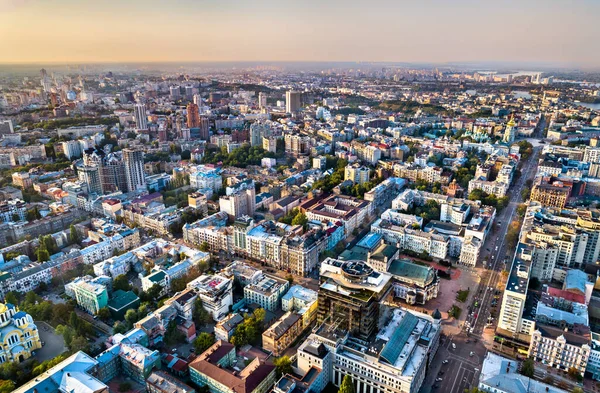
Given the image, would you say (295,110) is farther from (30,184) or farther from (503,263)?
(503,263)

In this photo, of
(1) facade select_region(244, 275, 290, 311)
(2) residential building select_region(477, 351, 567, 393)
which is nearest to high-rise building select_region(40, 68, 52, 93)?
(1) facade select_region(244, 275, 290, 311)

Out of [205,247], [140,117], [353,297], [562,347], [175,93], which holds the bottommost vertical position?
[205,247]

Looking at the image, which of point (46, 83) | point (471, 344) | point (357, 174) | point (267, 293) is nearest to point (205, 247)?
point (267, 293)

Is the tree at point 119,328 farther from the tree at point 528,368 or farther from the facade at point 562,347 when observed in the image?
the facade at point 562,347

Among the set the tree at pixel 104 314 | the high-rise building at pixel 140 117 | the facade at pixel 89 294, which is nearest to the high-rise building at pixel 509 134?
the high-rise building at pixel 140 117

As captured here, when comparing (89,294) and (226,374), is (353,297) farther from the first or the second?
(89,294)

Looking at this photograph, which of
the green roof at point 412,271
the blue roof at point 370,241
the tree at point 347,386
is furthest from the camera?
the blue roof at point 370,241
